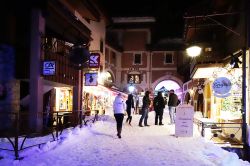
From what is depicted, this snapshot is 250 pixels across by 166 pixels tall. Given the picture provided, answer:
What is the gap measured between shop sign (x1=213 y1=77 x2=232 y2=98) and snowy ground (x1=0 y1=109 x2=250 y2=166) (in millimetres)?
2063

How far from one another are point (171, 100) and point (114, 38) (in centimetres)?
2860

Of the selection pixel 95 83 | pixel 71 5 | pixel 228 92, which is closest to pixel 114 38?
pixel 71 5

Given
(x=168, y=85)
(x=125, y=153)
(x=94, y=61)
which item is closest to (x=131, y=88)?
(x=168, y=85)

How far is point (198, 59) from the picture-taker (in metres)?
18.8

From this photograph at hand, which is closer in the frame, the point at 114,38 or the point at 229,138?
the point at 229,138

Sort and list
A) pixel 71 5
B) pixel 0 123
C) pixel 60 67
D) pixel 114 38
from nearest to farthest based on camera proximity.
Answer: pixel 0 123
pixel 60 67
pixel 71 5
pixel 114 38

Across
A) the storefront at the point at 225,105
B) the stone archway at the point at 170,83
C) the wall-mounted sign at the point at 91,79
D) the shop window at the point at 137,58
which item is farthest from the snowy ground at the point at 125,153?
the shop window at the point at 137,58

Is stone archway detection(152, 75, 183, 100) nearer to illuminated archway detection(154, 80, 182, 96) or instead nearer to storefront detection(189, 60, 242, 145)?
illuminated archway detection(154, 80, 182, 96)

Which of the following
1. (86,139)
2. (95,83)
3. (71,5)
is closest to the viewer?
(86,139)

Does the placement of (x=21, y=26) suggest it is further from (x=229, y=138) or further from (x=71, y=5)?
(x=229, y=138)

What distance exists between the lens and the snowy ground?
8.90 meters

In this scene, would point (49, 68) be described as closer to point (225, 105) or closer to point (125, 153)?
point (125, 153)

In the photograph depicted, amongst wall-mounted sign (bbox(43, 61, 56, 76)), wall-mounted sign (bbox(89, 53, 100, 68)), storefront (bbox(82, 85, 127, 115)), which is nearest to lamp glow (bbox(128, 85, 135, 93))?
storefront (bbox(82, 85, 127, 115))

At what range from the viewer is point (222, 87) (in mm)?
13633
